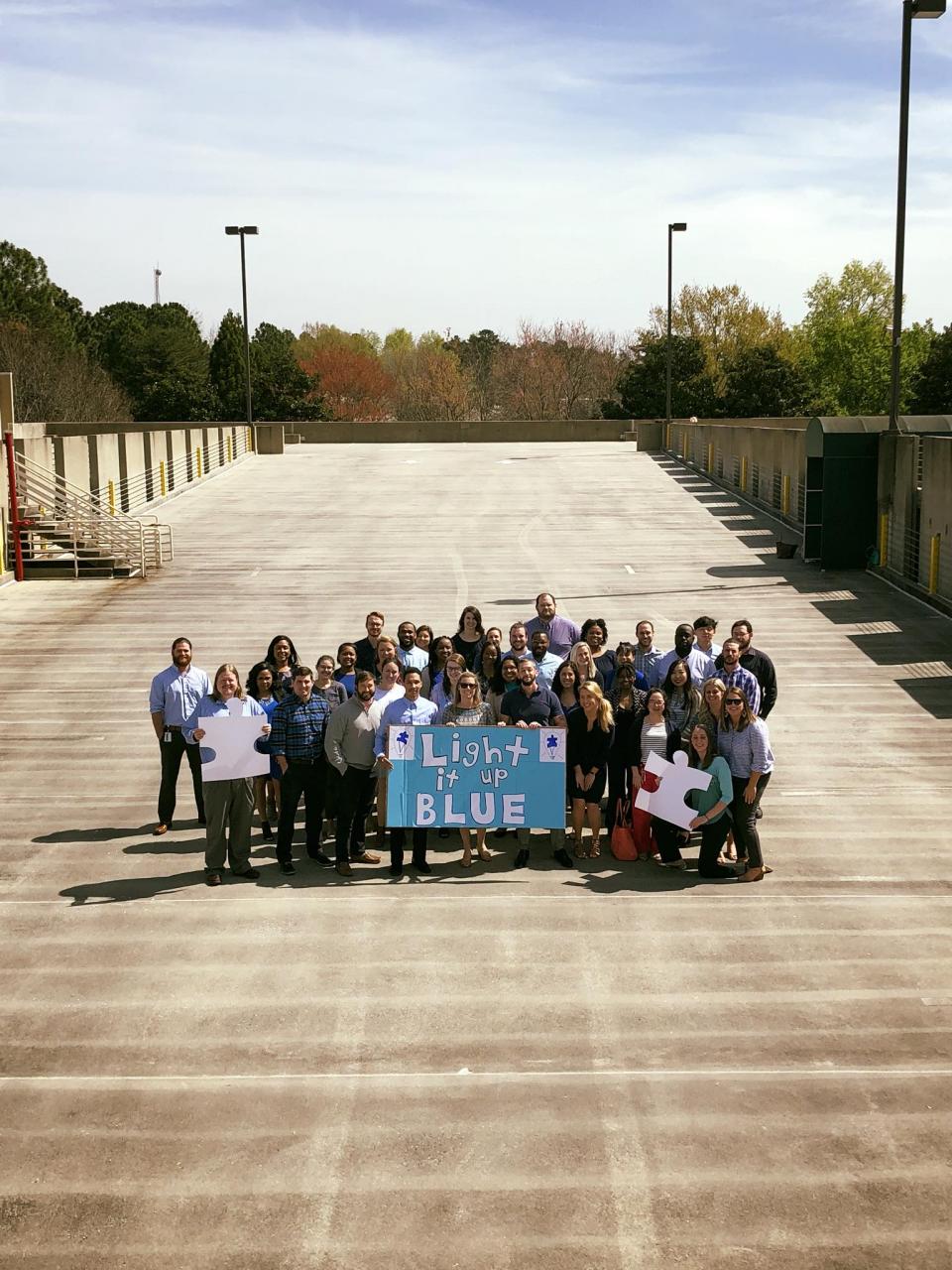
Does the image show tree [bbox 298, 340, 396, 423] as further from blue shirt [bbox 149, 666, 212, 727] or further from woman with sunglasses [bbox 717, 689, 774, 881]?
woman with sunglasses [bbox 717, 689, 774, 881]

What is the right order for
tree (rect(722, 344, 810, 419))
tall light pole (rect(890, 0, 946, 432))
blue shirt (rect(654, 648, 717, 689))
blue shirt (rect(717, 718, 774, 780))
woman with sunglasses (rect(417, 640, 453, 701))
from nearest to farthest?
blue shirt (rect(717, 718, 774, 780)) → woman with sunglasses (rect(417, 640, 453, 701)) → blue shirt (rect(654, 648, 717, 689)) → tall light pole (rect(890, 0, 946, 432)) → tree (rect(722, 344, 810, 419))

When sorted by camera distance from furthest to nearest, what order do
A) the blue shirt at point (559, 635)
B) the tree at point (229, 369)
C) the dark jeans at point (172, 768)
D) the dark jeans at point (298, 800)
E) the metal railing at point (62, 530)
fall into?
the tree at point (229, 369) → the metal railing at point (62, 530) → the blue shirt at point (559, 635) → the dark jeans at point (172, 768) → the dark jeans at point (298, 800)

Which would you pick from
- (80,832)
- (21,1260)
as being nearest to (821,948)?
(21,1260)

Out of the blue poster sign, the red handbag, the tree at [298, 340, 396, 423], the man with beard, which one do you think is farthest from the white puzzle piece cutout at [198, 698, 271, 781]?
the tree at [298, 340, 396, 423]

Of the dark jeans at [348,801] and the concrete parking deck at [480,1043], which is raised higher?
the dark jeans at [348,801]

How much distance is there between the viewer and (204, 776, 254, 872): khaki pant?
34.6 ft

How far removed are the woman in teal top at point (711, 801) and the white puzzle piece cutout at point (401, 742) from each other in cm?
219

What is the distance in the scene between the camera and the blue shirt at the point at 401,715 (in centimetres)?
1072

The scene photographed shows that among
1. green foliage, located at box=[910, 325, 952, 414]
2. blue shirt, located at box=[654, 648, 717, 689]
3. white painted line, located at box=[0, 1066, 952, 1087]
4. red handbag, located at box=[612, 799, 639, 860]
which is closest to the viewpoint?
white painted line, located at box=[0, 1066, 952, 1087]

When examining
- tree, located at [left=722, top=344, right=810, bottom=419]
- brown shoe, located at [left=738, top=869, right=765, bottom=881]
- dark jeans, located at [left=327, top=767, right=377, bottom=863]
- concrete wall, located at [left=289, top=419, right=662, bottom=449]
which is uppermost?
tree, located at [left=722, top=344, right=810, bottom=419]

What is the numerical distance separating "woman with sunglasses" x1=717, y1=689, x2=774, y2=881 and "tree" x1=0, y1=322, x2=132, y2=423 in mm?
71671

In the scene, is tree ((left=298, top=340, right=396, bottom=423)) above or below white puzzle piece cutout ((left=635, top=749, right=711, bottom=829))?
above

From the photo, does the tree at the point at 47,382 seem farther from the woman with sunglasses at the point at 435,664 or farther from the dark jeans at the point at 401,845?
the dark jeans at the point at 401,845

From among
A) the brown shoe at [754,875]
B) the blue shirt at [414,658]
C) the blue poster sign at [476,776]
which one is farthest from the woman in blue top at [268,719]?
the brown shoe at [754,875]
